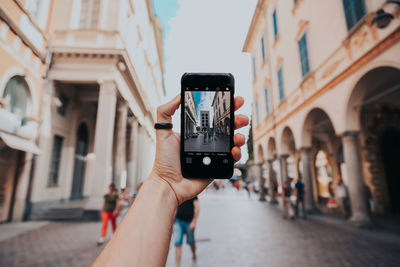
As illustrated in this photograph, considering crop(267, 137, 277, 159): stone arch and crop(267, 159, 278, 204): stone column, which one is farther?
crop(267, 137, 277, 159): stone arch

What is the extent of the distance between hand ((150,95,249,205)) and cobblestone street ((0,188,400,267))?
418cm

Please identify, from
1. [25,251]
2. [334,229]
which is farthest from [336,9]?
[25,251]

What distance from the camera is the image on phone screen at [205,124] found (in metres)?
1.64

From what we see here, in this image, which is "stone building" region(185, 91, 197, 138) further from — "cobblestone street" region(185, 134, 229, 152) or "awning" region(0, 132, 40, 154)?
"awning" region(0, 132, 40, 154)

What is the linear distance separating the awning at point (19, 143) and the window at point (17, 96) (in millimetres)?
1097

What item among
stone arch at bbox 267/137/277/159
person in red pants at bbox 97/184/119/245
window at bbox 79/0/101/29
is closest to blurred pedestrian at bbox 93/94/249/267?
person in red pants at bbox 97/184/119/245

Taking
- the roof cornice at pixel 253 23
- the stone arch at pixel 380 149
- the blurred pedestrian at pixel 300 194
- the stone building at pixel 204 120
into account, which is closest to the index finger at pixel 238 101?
the stone building at pixel 204 120

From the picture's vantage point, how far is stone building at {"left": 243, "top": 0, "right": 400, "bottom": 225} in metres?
7.40

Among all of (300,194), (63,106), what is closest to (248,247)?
(300,194)

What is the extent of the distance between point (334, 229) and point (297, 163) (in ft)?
34.8

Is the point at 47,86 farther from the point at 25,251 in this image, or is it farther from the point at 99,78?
the point at 25,251

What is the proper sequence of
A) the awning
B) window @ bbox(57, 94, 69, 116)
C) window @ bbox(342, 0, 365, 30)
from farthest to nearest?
window @ bbox(57, 94, 69, 116) < the awning < window @ bbox(342, 0, 365, 30)

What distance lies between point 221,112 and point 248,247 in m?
5.75

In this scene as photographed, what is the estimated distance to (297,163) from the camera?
1833 centimetres
